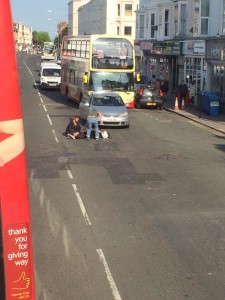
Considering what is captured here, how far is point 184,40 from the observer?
1455 inches

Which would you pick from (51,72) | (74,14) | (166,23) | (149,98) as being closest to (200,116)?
(149,98)

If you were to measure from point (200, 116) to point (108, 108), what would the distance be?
22.8ft

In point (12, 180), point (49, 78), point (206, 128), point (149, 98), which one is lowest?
point (206, 128)

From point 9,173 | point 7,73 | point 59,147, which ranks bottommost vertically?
point 59,147

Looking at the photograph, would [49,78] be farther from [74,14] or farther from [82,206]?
[74,14]

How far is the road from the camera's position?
7016mm

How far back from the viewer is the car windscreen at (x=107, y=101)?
24.5 m

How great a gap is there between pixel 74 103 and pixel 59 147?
16.8 meters

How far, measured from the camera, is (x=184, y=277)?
23.7ft

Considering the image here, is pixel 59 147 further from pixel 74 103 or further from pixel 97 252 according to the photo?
pixel 74 103

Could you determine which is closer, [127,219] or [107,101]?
[127,219]

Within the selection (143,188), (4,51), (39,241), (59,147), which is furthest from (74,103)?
(4,51)

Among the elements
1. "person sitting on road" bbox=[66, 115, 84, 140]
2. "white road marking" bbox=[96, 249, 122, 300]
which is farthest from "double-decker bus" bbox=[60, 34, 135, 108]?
"white road marking" bbox=[96, 249, 122, 300]

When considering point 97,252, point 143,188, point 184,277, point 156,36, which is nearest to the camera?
point 184,277
